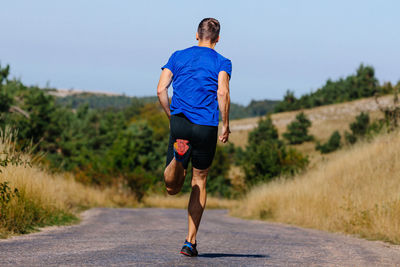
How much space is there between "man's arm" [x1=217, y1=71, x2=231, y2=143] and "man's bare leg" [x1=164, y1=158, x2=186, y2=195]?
514 millimetres

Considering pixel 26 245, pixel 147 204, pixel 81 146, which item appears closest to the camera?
pixel 26 245

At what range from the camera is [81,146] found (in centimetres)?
5122

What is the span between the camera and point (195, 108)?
5625mm

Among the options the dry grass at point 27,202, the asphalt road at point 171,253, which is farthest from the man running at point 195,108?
the dry grass at point 27,202

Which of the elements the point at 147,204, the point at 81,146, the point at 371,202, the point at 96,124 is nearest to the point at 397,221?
the point at 371,202

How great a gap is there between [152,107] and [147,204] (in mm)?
112985

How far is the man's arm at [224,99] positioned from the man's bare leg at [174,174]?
20.2 inches

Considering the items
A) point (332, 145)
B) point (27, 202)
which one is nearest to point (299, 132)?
point (332, 145)

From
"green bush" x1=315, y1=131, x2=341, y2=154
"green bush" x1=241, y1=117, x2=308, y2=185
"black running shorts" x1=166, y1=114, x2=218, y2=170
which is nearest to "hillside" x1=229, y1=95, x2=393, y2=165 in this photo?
"green bush" x1=315, y1=131, x2=341, y2=154

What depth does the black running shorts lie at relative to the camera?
557cm

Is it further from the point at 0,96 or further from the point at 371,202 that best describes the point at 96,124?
the point at 371,202

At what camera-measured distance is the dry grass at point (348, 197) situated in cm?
1137

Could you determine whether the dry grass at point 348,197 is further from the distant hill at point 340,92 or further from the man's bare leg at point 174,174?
the distant hill at point 340,92

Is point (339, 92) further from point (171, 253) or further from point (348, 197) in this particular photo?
point (171, 253)
